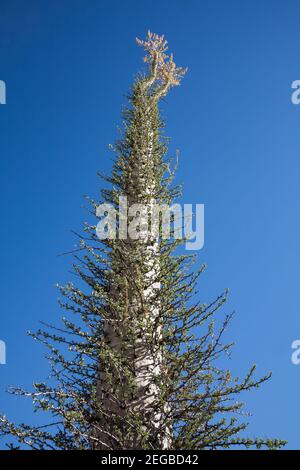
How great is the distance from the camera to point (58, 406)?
15.6 feet

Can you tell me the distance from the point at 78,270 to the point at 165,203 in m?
2.42

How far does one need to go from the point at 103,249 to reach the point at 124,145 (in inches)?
157

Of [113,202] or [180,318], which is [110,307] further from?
[113,202]

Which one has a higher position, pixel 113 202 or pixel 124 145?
pixel 124 145

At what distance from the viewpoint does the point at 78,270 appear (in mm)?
6688

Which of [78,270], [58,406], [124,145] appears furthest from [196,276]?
[124,145]

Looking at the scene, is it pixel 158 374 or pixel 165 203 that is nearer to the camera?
pixel 158 374

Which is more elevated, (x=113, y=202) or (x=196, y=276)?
(x=113, y=202)

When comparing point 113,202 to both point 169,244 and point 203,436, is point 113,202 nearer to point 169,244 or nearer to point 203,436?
point 169,244
